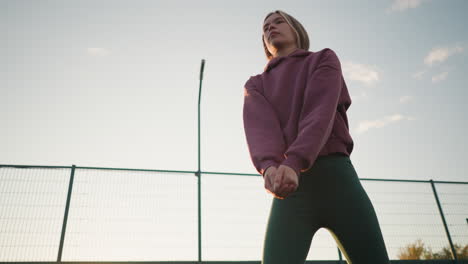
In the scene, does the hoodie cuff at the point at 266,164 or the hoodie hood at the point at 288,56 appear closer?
the hoodie cuff at the point at 266,164

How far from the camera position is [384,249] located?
41.6 inches

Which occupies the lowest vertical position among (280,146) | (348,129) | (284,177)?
(284,177)

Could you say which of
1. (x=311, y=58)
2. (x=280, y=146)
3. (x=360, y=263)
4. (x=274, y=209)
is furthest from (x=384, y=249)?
(x=311, y=58)

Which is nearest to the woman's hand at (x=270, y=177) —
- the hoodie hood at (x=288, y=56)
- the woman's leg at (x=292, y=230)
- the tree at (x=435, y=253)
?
the woman's leg at (x=292, y=230)

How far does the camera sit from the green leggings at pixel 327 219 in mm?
1045

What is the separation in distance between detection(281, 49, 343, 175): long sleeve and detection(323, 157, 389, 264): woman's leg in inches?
6.0

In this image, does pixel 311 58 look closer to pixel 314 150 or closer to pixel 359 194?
pixel 314 150

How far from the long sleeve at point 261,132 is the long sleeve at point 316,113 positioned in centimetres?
10

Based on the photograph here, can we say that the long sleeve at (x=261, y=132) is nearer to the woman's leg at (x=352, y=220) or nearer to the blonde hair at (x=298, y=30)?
the woman's leg at (x=352, y=220)

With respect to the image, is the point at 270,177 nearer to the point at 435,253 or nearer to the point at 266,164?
the point at 266,164

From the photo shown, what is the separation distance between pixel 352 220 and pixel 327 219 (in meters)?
0.09

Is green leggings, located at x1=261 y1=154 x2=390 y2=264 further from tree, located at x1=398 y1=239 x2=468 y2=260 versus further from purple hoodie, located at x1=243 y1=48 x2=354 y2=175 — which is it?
tree, located at x1=398 y1=239 x2=468 y2=260

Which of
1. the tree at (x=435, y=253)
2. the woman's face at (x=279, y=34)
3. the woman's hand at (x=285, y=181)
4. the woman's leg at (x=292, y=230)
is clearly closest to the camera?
the woman's hand at (x=285, y=181)

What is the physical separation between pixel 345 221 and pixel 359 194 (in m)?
0.12
